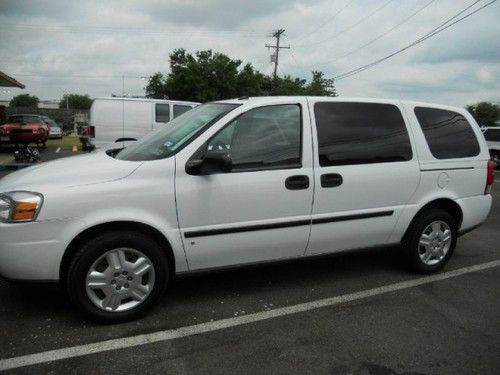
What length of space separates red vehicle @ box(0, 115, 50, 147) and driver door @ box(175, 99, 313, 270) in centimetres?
1620

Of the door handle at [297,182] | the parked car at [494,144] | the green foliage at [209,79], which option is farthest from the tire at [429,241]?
the green foliage at [209,79]

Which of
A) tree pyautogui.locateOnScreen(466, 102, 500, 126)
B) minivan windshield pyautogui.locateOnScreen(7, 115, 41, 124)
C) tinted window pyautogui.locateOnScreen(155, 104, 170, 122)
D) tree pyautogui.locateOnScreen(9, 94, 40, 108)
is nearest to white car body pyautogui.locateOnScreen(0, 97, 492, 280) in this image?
tinted window pyautogui.locateOnScreen(155, 104, 170, 122)

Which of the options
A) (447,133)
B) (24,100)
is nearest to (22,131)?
(447,133)

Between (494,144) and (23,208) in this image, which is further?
(494,144)

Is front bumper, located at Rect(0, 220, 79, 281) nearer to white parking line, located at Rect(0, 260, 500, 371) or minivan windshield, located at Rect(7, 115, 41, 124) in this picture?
white parking line, located at Rect(0, 260, 500, 371)

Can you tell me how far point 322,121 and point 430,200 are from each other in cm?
139

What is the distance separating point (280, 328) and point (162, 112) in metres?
10.0

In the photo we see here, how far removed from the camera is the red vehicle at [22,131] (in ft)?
55.9

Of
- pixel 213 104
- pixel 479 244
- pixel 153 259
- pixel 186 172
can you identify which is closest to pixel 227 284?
pixel 153 259

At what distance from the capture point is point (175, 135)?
3.66 m

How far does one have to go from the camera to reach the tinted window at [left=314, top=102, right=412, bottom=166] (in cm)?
377

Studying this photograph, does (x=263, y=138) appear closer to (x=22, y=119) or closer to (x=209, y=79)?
(x=22, y=119)

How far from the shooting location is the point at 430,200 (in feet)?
14.0

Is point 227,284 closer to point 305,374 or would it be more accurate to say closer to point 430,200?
point 305,374
